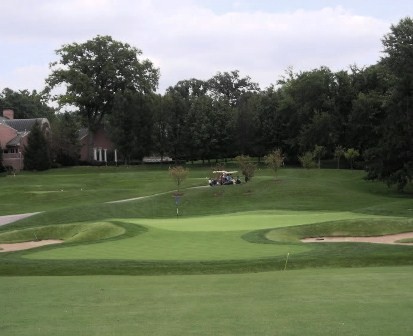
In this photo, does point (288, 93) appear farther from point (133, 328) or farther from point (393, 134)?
point (133, 328)

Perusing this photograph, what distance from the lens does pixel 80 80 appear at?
8481 centimetres

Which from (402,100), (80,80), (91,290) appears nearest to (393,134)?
(402,100)

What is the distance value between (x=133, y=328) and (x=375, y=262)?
10.0 m

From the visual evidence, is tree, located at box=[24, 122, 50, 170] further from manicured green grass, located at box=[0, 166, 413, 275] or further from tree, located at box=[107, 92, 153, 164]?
manicured green grass, located at box=[0, 166, 413, 275]

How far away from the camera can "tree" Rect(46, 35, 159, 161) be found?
282 feet

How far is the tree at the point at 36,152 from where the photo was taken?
258 feet

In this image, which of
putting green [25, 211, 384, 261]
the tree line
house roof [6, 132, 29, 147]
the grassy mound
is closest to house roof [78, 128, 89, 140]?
the tree line

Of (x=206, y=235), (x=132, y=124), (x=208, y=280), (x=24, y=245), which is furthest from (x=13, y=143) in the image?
(x=208, y=280)

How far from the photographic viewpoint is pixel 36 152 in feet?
258

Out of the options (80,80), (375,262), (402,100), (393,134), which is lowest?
(375,262)

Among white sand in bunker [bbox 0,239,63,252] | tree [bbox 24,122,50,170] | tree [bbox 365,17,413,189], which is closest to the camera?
white sand in bunker [bbox 0,239,63,252]

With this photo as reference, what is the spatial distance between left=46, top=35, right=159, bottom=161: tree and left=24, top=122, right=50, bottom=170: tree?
8.92 metres

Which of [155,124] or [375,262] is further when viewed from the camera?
[155,124]

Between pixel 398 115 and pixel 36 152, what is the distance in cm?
5209
